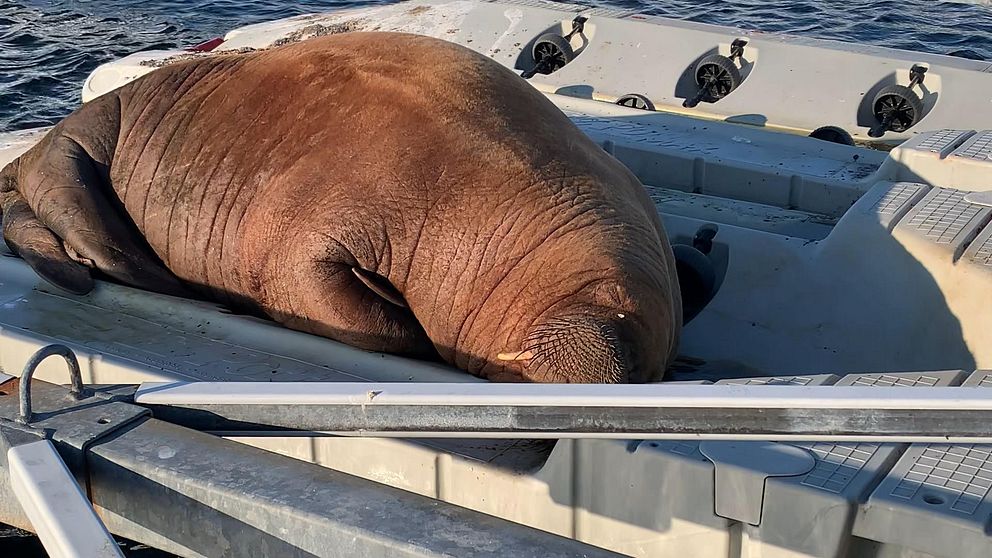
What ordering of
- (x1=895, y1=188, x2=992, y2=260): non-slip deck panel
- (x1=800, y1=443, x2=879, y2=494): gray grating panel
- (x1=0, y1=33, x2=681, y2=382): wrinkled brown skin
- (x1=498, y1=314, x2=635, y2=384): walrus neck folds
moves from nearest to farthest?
(x1=800, y1=443, x2=879, y2=494): gray grating panel → (x1=498, y1=314, x2=635, y2=384): walrus neck folds → (x1=0, y1=33, x2=681, y2=382): wrinkled brown skin → (x1=895, y1=188, x2=992, y2=260): non-slip deck panel

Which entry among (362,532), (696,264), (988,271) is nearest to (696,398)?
(362,532)

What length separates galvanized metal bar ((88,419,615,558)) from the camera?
211 centimetres

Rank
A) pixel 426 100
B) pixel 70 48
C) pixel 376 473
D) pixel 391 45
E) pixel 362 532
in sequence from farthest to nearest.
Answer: pixel 70 48 < pixel 391 45 < pixel 426 100 < pixel 376 473 < pixel 362 532

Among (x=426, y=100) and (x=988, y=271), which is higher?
(x=426, y=100)

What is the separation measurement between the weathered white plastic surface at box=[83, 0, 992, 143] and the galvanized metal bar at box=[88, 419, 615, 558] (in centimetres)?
490

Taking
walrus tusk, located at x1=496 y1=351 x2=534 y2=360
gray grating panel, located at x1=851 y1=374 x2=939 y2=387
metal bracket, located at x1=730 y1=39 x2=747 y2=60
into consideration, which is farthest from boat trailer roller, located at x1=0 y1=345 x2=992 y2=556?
metal bracket, located at x1=730 y1=39 x2=747 y2=60

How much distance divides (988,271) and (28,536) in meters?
3.65

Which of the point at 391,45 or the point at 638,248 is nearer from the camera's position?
the point at 638,248

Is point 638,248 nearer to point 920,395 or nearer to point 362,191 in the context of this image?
point 362,191

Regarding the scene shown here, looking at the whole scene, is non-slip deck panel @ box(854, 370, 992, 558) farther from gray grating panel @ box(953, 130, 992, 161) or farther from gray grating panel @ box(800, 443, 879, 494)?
gray grating panel @ box(953, 130, 992, 161)

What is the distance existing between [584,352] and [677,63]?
390 cm

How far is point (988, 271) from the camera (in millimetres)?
4090

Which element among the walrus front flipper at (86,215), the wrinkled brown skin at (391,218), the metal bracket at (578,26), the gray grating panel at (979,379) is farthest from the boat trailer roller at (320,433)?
the metal bracket at (578,26)

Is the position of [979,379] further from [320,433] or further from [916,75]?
[916,75]
